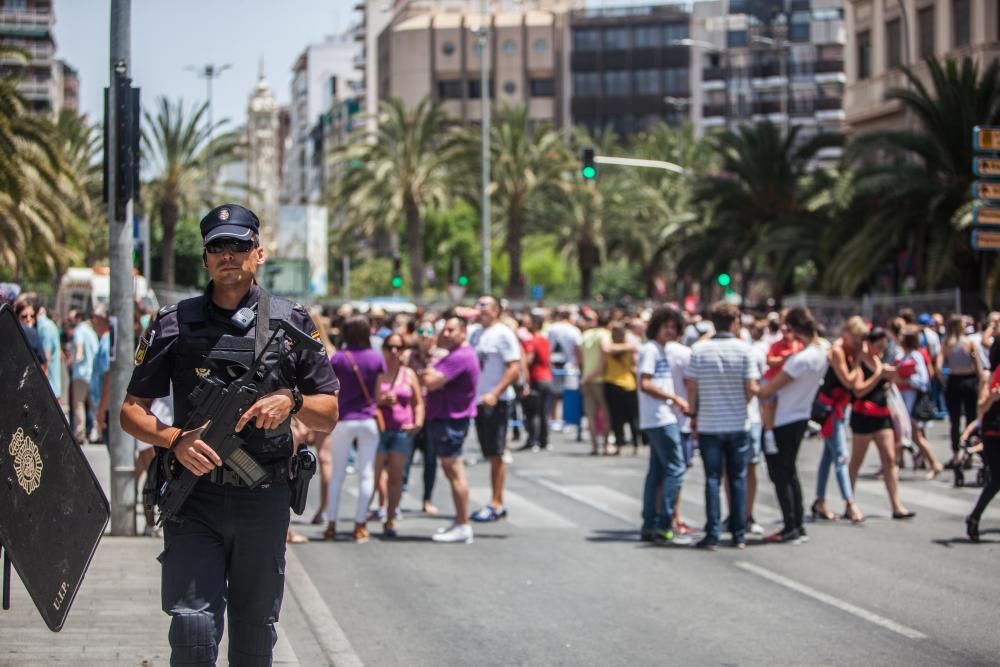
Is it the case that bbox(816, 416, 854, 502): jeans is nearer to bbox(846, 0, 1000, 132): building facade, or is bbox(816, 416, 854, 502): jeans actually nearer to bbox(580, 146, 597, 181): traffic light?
bbox(580, 146, 597, 181): traffic light

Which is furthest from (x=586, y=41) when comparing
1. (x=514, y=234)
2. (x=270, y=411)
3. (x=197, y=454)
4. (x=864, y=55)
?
(x=197, y=454)

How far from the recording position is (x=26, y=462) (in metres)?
4.88

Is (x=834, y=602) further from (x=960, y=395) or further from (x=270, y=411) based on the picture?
(x=960, y=395)

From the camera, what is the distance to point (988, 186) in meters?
21.7

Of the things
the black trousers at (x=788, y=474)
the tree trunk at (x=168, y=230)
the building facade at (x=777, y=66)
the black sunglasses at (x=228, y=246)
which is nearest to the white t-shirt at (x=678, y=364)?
the black trousers at (x=788, y=474)

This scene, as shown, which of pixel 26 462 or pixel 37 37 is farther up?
pixel 37 37

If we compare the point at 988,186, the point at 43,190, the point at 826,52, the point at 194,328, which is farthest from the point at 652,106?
the point at 194,328

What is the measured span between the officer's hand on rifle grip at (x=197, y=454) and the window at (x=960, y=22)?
40.0 metres

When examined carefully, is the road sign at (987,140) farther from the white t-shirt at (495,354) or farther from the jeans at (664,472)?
the jeans at (664,472)

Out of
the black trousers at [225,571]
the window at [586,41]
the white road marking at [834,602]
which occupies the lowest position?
the white road marking at [834,602]

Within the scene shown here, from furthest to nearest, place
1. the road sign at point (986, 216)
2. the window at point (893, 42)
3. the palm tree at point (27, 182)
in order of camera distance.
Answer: the window at point (893, 42) → the palm tree at point (27, 182) → the road sign at point (986, 216)

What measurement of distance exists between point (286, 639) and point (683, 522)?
19.8 feet

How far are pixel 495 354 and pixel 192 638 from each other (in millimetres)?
9315

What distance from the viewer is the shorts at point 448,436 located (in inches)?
476
